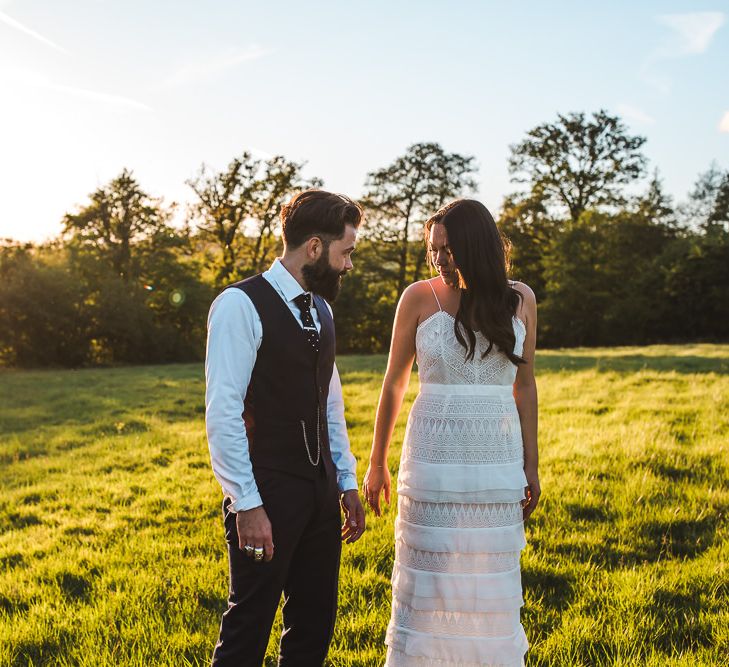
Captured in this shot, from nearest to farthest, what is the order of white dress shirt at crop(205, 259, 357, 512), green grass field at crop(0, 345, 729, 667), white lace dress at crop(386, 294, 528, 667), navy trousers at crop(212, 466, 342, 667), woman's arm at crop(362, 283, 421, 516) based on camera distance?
white dress shirt at crop(205, 259, 357, 512) < navy trousers at crop(212, 466, 342, 667) < white lace dress at crop(386, 294, 528, 667) < woman's arm at crop(362, 283, 421, 516) < green grass field at crop(0, 345, 729, 667)

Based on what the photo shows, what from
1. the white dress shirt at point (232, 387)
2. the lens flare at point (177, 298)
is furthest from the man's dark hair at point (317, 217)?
the lens flare at point (177, 298)

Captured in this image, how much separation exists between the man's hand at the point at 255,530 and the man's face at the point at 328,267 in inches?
38.1

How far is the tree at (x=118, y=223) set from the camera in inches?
1534

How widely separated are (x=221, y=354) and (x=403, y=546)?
1.38 meters

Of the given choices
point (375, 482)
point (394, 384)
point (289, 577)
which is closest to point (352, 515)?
point (375, 482)

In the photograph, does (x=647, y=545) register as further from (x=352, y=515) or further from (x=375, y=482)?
(x=352, y=515)

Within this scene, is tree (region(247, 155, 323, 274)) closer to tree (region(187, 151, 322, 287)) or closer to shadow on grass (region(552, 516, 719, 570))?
tree (region(187, 151, 322, 287))

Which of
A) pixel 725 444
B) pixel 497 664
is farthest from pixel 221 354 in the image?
pixel 725 444

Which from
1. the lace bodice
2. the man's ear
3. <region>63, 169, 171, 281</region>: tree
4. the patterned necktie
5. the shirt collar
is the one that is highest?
<region>63, 169, 171, 281</region>: tree

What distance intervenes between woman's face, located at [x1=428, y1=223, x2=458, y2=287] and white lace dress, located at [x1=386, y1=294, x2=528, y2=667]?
0.69 ft

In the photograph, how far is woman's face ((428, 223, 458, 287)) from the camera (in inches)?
131

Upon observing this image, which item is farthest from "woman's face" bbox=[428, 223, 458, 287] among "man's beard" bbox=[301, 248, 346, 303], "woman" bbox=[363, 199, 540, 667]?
"man's beard" bbox=[301, 248, 346, 303]

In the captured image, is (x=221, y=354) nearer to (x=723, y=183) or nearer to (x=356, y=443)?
(x=356, y=443)

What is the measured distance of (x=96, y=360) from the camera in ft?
112
